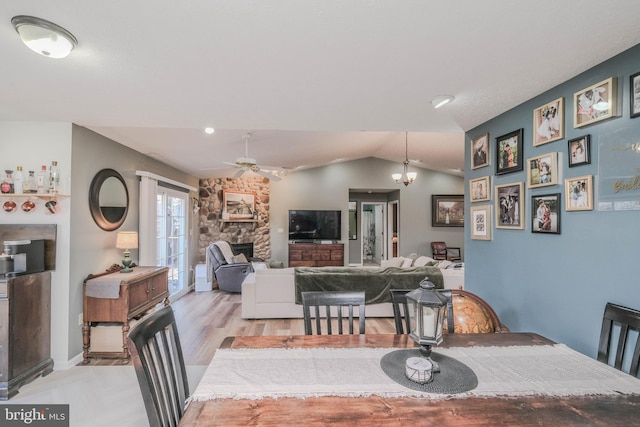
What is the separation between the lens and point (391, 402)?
115 cm

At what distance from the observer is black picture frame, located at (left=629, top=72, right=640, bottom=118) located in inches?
60.2

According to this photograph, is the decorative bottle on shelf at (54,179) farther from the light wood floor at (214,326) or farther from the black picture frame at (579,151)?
the black picture frame at (579,151)

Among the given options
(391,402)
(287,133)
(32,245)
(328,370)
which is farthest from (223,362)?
(287,133)

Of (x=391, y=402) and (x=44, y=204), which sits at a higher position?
(x=44, y=204)

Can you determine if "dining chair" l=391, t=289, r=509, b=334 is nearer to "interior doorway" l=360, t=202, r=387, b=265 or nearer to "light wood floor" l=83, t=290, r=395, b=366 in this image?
"light wood floor" l=83, t=290, r=395, b=366

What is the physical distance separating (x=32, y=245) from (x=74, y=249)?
33 centimetres

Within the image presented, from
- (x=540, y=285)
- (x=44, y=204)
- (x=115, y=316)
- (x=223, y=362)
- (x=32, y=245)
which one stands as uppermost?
(x=44, y=204)

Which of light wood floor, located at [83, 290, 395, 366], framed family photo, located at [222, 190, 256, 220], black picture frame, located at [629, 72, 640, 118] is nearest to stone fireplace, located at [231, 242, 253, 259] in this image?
framed family photo, located at [222, 190, 256, 220]

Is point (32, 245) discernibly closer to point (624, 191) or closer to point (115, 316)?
point (115, 316)

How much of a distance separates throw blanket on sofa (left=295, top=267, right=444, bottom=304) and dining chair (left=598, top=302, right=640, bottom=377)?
2.73 m

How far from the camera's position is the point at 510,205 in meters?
2.41

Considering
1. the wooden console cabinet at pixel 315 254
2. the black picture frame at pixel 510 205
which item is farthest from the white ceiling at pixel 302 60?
the wooden console cabinet at pixel 315 254

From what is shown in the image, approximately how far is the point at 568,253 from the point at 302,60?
203 cm

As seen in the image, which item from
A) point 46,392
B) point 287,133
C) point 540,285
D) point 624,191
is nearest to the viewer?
point 624,191
